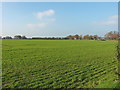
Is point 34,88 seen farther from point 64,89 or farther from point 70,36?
point 70,36

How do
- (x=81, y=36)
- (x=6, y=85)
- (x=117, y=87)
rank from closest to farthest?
(x=117, y=87), (x=6, y=85), (x=81, y=36)

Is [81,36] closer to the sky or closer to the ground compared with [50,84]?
closer to the sky

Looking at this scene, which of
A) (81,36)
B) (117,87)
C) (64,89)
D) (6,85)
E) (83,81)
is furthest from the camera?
(81,36)

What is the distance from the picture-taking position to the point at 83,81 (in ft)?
17.2

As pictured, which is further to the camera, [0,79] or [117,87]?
[0,79]

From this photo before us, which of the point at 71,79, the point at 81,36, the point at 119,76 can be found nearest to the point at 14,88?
the point at 71,79

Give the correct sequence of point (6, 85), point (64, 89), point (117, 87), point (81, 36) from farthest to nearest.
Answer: point (81, 36)
point (6, 85)
point (64, 89)
point (117, 87)

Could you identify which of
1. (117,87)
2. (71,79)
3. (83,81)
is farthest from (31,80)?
(117,87)

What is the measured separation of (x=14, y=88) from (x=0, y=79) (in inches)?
57.7

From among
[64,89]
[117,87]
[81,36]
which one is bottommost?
[64,89]

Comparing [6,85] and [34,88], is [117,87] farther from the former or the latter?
[6,85]

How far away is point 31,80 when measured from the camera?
5422 millimetres

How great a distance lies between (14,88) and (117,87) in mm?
4279

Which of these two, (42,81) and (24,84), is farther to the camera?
(42,81)
